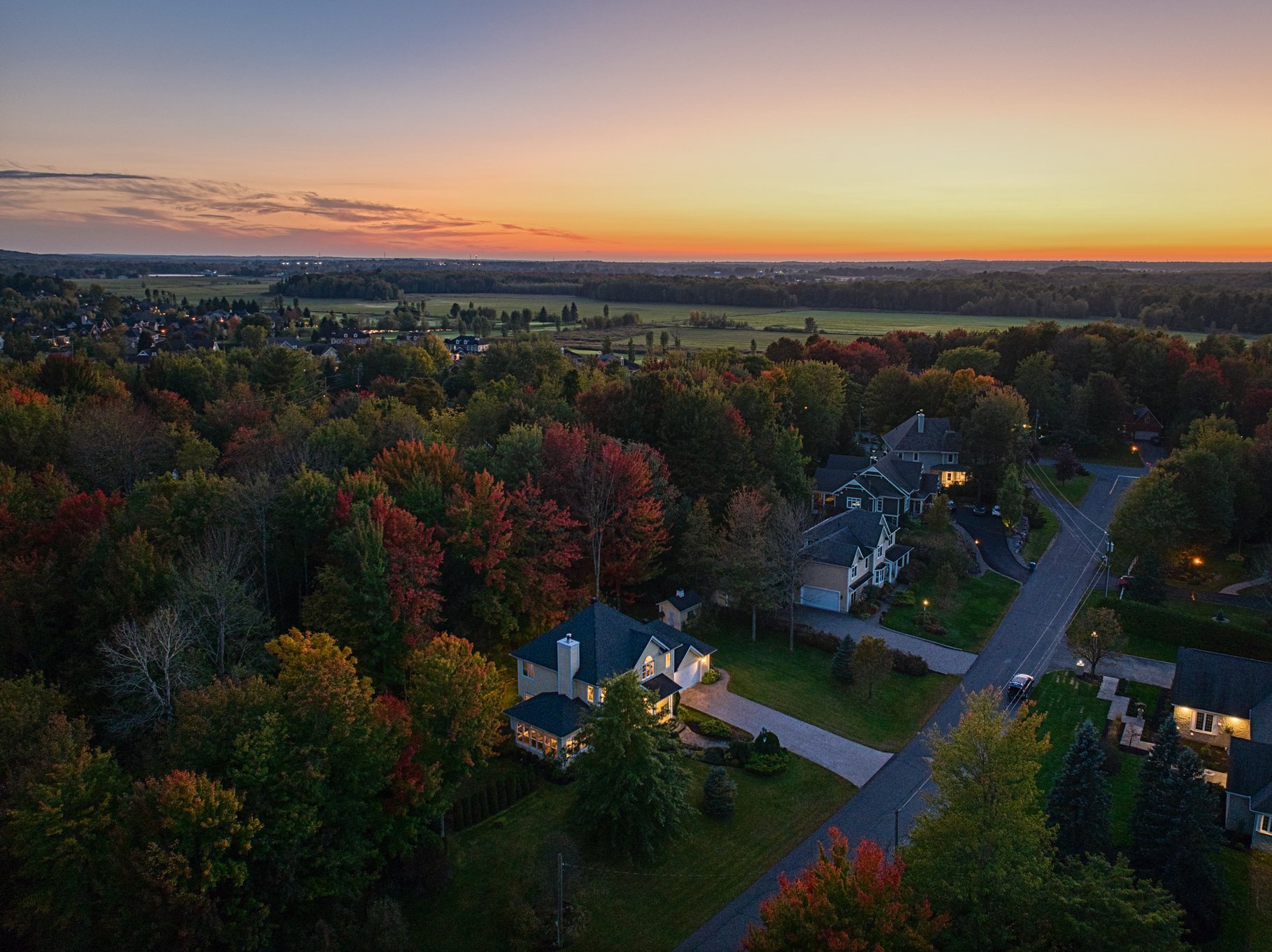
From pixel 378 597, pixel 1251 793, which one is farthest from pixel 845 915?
pixel 378 597

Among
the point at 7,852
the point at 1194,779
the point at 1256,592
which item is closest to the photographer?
the point at 7,852

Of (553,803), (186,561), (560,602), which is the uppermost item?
(186,561)

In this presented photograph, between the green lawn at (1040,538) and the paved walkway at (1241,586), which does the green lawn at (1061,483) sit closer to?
the green lawn at (1040,538)

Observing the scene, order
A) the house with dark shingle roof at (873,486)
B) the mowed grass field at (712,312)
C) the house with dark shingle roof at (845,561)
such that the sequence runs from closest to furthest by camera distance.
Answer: the house with dark shingle roof at (845,561) < the house with dark shingle roof at (873,486) < the mowed grass field at (712,312)

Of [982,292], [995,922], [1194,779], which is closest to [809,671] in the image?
[1194,779]

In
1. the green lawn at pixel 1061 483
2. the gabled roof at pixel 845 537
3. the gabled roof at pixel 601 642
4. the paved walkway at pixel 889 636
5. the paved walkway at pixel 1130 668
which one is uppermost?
the gabled roof at pixel 845 537

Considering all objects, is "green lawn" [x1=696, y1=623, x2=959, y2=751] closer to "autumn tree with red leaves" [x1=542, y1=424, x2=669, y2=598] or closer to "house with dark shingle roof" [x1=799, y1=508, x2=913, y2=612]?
"house with dark shingle roof" [x1=799, y1=508, x2=913, y2=612]

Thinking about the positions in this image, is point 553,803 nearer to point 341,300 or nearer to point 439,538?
point 439,538

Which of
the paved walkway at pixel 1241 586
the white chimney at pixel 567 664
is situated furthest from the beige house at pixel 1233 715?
the white chimney at pixel 567 664

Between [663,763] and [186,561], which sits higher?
[186,561]
